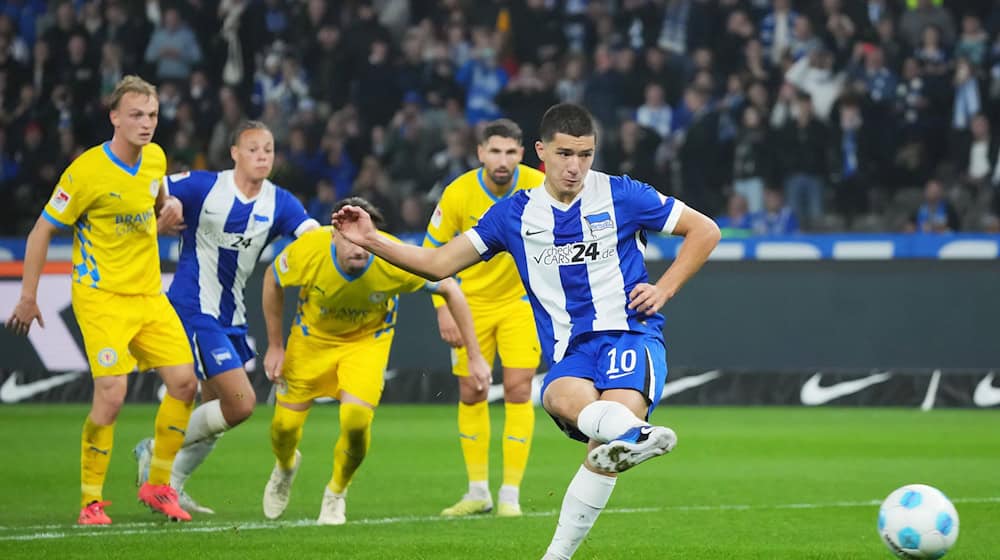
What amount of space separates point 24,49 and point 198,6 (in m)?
2.27

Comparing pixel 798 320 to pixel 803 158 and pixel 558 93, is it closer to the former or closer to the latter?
pixel 803 158

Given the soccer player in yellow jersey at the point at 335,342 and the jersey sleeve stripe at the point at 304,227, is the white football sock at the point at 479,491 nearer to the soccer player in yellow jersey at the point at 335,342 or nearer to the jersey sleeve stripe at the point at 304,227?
the soccer player in yellow jersey at the point at 335,342

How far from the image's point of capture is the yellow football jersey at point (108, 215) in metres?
7.88

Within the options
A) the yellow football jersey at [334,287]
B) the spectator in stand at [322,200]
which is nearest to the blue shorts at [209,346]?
the yellow football jersey at [334,287]

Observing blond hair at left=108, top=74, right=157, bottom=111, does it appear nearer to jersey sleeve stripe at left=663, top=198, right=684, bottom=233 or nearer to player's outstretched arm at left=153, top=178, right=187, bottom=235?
player's outstretched arm at left=153, top=178, right=187, bottom=235

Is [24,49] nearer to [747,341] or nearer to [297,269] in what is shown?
[747,341]

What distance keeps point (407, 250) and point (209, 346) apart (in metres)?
2.70

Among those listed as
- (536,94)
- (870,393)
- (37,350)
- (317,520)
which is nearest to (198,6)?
(536,94)

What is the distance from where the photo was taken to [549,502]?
356 inches

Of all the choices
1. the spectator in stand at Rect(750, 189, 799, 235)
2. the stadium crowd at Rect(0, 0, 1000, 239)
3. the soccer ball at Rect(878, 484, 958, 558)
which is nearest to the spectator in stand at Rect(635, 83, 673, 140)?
the stadium crowd at Rect(0, 0, 1000, 239)

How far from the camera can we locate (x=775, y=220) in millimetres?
16141

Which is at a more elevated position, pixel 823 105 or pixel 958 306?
pixel 823 105

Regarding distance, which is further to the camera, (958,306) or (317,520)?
(958,306)

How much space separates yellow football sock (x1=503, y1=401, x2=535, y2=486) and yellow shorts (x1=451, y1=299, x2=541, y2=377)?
26 cm
